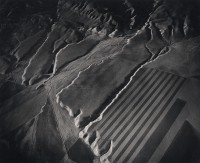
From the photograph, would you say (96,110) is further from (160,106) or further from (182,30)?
(182,30)

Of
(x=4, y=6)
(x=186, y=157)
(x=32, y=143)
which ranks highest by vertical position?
(x=4, y=6)

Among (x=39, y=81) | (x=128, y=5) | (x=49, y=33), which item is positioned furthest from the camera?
(x=128, y=5)

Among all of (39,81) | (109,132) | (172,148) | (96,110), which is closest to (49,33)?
(39,81)

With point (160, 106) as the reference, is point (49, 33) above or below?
above

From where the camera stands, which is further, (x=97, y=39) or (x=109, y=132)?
(x=97, y=39)

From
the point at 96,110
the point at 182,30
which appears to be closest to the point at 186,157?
the point at 96,110

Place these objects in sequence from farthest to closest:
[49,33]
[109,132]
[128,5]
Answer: [128,5], [49,33], [109,132]

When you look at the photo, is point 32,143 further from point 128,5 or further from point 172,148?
point 128,5
